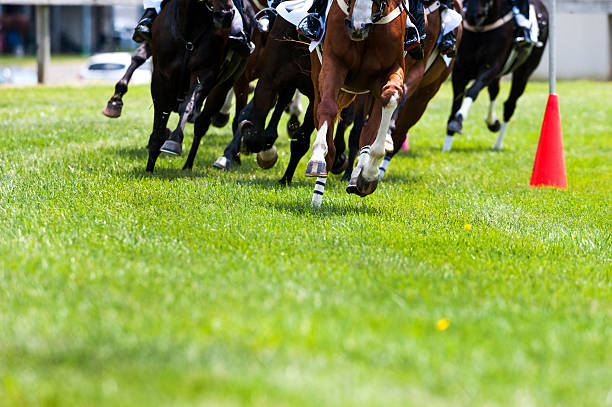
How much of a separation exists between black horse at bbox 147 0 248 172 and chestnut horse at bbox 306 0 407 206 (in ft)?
6.43

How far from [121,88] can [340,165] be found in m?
2.83

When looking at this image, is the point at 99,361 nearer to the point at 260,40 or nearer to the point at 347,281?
the point at 347,281

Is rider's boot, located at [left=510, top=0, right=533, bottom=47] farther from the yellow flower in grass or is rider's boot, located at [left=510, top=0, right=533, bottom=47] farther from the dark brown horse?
the yellow flower in grass

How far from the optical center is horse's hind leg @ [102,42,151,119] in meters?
11.2

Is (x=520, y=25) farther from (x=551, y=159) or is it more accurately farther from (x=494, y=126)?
(x=551, y=159)

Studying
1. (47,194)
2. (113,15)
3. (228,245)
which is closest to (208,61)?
(47,194)

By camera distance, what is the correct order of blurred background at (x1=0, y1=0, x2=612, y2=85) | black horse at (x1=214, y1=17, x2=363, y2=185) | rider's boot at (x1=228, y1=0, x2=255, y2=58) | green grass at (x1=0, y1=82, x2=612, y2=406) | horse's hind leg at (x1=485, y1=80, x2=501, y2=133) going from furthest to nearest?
1. blurred background at (x1=0, y1=0, x2=612, y2=85)
2. horse's hind leg at (x1=485, y1=80, x2=501, y2=133)
3. rider's boot at (x1=228, y1=0, x2=255, y2=58)
4. black horse at (x1=214, y1=17, x2=363, y2=185)
5. green grass at (x1=0, y1=82, x2=612, y2=406)

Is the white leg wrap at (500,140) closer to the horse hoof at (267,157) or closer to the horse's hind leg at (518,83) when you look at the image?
the horse's hind leg at (518,83)

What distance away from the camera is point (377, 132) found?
804cm

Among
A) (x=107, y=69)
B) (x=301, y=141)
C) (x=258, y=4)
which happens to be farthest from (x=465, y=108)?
(x=107, y=69)

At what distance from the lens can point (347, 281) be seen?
5613 millimetres

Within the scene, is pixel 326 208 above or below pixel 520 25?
below

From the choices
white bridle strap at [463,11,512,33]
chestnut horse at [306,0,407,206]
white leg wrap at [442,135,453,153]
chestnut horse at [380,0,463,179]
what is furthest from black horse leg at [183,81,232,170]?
white leg wrap at [442,135,453,153]

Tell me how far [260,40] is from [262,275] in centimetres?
573
